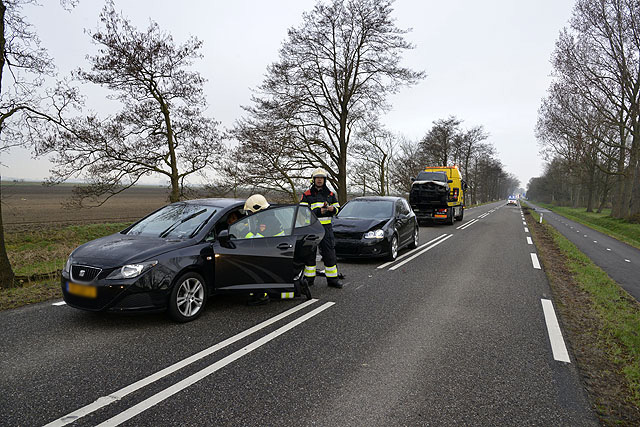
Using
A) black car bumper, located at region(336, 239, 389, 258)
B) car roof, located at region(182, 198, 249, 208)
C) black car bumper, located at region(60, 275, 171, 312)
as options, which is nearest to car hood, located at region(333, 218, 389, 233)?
black car bumper, located at region(336, 239, 389, 258)

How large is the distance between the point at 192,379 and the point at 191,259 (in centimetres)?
167

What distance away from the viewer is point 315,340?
398cm

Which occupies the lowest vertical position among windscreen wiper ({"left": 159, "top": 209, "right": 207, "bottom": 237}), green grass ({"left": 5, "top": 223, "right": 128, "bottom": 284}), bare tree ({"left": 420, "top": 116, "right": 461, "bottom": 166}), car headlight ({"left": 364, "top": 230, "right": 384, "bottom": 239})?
green grass ({"left": 5, "top": 223, "right": 128, "bottom": 284})

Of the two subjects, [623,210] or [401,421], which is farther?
[623,210]

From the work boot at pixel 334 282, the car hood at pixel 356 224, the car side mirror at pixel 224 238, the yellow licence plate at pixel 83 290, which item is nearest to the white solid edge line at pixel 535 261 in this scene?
the car hood at pixel 356 224

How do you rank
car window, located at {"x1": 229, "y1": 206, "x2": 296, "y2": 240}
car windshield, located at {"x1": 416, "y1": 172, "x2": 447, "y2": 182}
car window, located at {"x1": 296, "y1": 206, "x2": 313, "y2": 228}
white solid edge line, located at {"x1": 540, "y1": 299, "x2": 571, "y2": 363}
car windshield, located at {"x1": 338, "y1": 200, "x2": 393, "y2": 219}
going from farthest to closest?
car windshield, located at {"x1": 416, "y1": 172, "x2": 447, "y2": 182} < car windshield, located at {"x1": 338, "y1": 200, "x2": 393, "y2": 219} < car window, located at {"x1": 296, "y1": 206, "x2": 313, "y2": 228} < car window, located at {"x1": 229, "y1": 206, "x2": 296, "y2": 240} < white solid edge line, located at {"x1": 540, "y1": 299, "x2": 571, "y2": 363}

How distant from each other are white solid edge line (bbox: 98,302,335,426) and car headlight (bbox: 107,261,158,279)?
141 cm

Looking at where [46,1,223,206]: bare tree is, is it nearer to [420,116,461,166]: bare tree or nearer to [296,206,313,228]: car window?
[296,206,313,228]: car window

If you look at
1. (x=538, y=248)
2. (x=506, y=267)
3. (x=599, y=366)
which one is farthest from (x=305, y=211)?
A: (x=538, y=248)

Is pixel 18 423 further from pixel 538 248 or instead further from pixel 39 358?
pixel 538 248

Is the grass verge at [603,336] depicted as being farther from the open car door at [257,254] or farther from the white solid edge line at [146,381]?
the open car door at [257,254]

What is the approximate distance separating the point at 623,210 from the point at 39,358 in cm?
3211

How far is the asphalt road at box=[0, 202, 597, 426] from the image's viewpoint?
265 cm

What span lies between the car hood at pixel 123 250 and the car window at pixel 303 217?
176 centimetres
